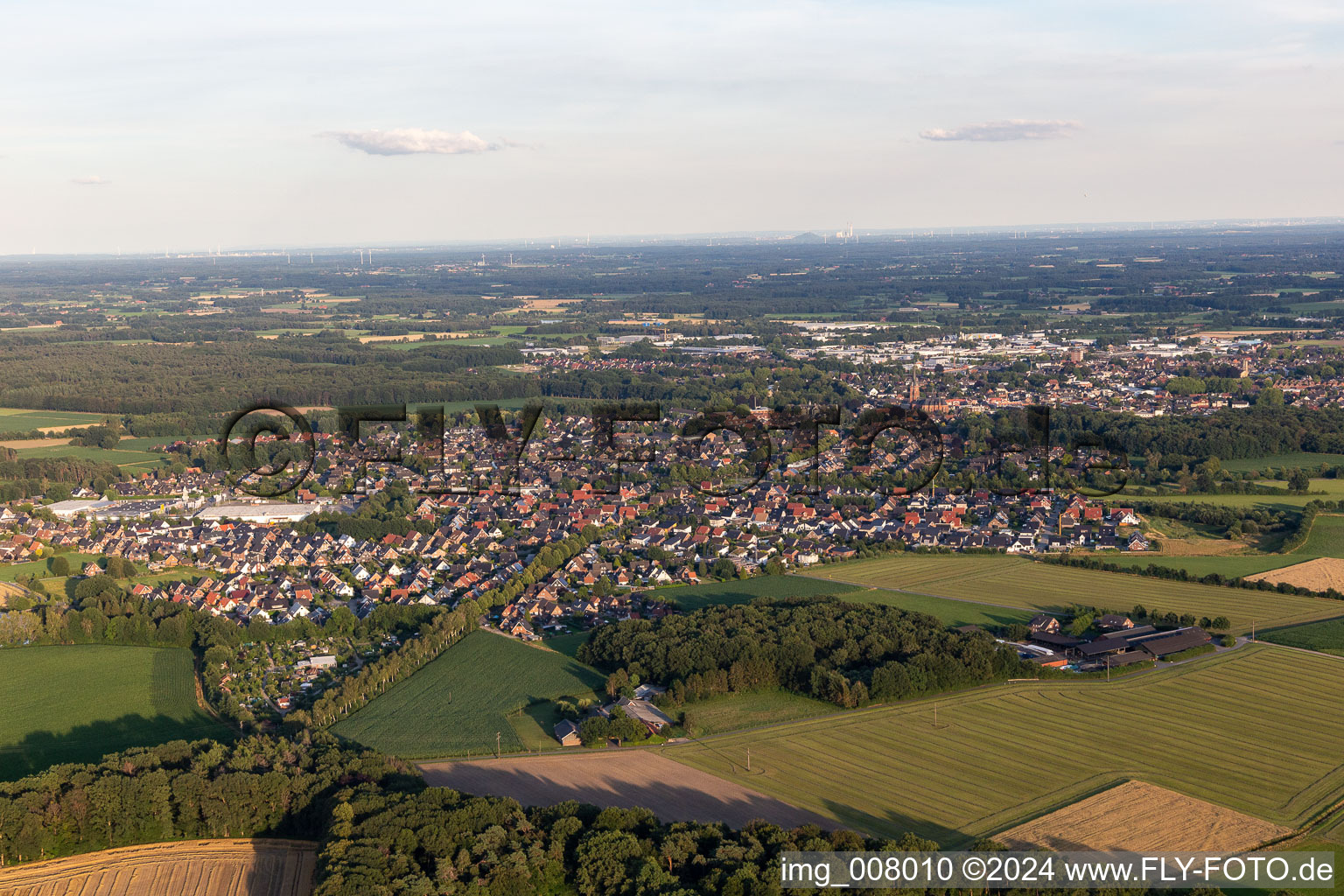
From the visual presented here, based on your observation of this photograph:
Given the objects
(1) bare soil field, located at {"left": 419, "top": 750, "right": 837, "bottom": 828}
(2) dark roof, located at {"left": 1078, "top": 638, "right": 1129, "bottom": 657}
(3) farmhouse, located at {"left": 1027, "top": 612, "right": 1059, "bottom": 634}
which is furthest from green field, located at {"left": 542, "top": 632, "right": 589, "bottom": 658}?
(2) dark roof, located at {"left": 1078, "top": 638, "right": 1129, "bottom": 657}

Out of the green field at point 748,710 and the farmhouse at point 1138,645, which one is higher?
the farmhouse at point 1138,645

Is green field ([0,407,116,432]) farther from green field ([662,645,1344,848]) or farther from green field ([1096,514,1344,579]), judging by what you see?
green field ([1096,514,1344,579])

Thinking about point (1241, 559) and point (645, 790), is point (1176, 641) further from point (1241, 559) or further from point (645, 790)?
point (645, 790)

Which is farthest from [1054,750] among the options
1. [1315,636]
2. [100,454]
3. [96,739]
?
[100,454]

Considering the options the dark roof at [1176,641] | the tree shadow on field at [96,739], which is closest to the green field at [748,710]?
the dark roof at [1176,641]

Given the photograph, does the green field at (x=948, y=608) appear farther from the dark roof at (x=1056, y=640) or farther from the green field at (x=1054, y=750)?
the green field at (x=1054, y=750)

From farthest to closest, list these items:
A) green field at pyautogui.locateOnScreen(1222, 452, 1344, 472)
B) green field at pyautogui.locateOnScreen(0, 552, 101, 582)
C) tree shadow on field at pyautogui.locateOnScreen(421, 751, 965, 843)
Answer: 1. green field at pyautogui.locateOnScreen(1222, 452, 1344, 472)
2. green field at pyautogui.locateOnScreen(0, 552, 101, 582)
3. tree shadow on field at pyautogui.locateOnScreen(421, 751, 965, 843)
